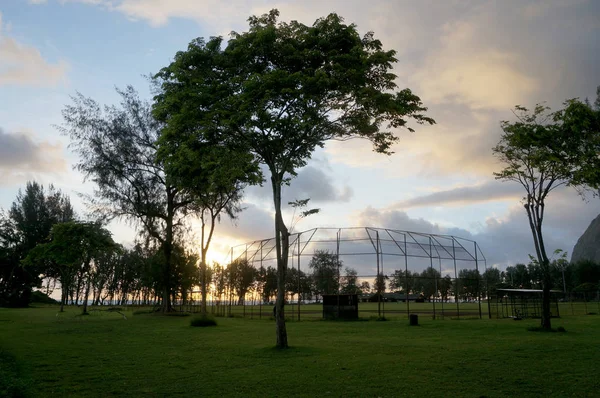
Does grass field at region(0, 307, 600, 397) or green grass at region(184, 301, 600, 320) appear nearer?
grass field at region(0, 307, 600, 397)

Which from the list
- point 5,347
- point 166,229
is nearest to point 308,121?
point 5,347

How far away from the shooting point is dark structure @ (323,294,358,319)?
31344 millimetres

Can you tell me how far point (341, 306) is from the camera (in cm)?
3170

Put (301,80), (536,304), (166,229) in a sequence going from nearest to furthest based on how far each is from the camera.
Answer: (301,80)
(536,304)
(166,229)

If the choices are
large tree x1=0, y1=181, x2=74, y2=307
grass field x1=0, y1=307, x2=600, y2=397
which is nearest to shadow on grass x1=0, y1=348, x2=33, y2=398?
grass field x1=0, y1=307, x2=600, y2=397

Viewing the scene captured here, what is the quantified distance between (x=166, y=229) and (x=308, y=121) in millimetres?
27202

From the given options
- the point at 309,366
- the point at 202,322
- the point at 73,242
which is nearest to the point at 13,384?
the point at 309,366

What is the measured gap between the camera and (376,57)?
15469 millimetres

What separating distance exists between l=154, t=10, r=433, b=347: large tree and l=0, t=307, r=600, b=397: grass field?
3164 mm

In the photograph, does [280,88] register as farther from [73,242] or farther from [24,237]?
[24,237]

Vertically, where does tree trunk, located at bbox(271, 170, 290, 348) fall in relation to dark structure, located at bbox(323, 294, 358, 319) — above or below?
above

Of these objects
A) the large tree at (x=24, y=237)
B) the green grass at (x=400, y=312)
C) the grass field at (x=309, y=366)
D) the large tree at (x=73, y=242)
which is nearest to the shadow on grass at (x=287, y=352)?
the grass field at (x=309, y=366)

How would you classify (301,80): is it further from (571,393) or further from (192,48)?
(571,393)

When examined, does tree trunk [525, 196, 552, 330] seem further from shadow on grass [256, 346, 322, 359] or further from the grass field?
shadow on grass [256, 346, 322, 359]
